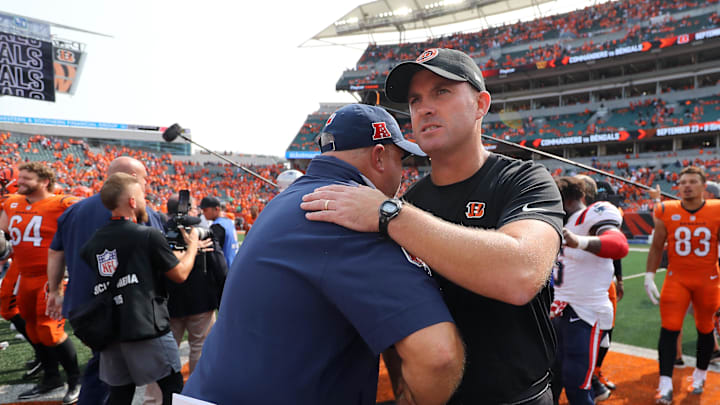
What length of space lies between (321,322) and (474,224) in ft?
2.45

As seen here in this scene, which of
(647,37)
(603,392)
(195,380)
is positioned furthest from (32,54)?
(647,37)

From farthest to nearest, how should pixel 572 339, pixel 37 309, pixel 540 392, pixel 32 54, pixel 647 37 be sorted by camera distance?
pixel 647 37, pixel 32 54, pixel 37 309, pixel 572 339, pixel 540 392

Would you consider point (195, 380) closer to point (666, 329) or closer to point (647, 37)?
point (666, 329)

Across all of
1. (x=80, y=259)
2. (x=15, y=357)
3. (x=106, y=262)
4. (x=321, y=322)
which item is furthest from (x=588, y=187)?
(x=15, y=357)

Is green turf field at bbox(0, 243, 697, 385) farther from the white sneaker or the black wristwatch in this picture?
the black wristwatch

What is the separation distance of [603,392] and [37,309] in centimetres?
573

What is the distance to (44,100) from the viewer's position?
12.2 meters

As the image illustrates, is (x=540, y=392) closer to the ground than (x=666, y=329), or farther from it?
farther from it

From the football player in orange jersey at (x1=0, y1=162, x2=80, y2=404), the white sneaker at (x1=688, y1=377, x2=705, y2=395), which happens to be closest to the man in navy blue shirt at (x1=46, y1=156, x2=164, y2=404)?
the football player in orange jersey at (x1=0, y1=162, x2=80, y2=404)

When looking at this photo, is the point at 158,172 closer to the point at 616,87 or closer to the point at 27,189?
the point at 27,189

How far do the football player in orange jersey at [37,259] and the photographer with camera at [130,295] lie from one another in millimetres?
1883

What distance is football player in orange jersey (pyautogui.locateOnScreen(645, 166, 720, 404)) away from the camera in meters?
4.12

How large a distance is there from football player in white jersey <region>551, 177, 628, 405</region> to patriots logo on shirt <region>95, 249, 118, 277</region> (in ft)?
10.1

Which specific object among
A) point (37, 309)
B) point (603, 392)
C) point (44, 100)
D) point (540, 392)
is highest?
point (44, 100)
